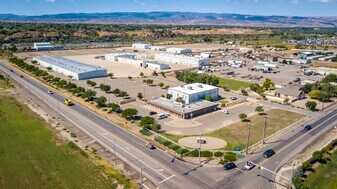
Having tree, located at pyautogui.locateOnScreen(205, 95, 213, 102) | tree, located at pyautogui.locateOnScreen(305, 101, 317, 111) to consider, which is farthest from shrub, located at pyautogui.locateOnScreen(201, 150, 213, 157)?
tree, located at pyautogui.locateOnScreen(305, 101, 317, 111)

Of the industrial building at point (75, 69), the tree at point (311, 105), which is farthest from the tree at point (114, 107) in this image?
the tree at point (311, 105)

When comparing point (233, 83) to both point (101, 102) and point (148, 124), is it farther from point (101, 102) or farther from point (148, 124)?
point (148, 124)

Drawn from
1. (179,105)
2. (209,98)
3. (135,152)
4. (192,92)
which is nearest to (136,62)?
(192,92)

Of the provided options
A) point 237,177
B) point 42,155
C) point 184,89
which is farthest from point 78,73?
A: point 237,177

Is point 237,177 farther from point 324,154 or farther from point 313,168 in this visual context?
point 324,154

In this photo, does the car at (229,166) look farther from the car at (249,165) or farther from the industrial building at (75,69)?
the industrial building at (75,69)

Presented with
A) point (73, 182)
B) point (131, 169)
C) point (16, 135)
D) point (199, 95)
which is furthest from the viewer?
point (199, 95)
